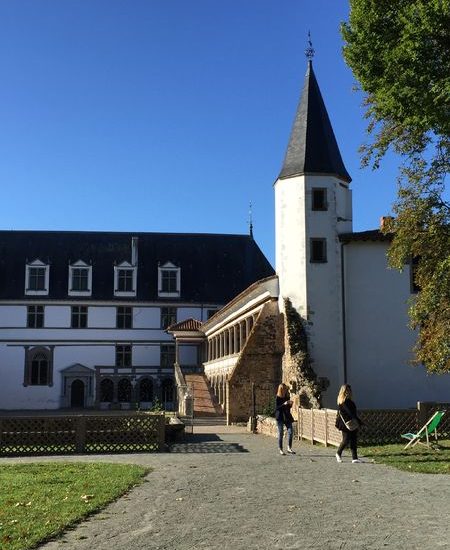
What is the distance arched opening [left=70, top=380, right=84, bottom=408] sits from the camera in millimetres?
52125

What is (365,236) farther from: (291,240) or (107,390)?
(107,390)

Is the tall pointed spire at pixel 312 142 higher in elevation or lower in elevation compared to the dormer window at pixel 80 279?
higher

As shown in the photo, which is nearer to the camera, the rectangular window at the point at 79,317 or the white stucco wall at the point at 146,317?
the rectangular window at the point at 79,317

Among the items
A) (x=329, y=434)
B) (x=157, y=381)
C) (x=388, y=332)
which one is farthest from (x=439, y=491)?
(x=157, y=381)

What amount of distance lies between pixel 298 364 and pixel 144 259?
3186 centimetres

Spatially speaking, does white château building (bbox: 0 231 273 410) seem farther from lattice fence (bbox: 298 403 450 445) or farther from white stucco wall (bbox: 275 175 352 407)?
lattice fence (bbox: 298 403 450 445)

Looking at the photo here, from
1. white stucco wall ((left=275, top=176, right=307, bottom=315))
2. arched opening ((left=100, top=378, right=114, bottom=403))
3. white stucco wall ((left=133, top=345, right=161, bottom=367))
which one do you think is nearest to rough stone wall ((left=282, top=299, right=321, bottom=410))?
white stucco wall ((left=275, top=176, right=307, bottom=315))

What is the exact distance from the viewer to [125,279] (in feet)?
181

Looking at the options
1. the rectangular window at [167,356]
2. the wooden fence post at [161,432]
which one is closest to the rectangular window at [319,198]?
the wooden fence post at [161,432]

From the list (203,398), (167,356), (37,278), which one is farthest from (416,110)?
(37,278)

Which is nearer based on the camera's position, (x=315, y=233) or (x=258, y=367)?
(x=315, y=233)

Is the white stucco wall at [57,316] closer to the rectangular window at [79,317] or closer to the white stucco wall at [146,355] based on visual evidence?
the rectangular window at [79,317]

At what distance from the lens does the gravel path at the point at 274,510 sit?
297 inches

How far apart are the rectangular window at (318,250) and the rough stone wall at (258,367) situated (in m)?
2.99
